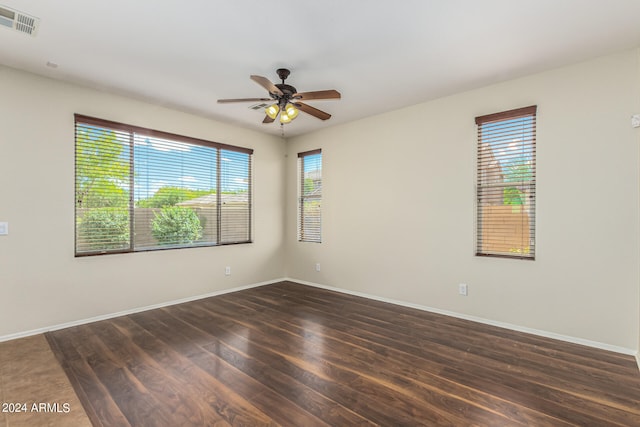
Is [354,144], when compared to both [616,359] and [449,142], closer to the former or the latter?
[449,142]

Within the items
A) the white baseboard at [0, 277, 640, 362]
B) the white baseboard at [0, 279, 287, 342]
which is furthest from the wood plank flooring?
the white baseboard at [0, 277, 640, 362]

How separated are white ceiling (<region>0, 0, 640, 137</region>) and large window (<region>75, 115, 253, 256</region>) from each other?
2.27 feet

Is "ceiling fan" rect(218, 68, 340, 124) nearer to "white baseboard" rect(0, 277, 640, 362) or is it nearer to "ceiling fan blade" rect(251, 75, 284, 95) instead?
"ceiling fan blade" rect(251, 75, 284, 95)

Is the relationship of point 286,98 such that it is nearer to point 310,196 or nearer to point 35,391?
point 310,196

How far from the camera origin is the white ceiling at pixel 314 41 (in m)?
2.24

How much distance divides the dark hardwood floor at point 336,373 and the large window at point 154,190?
1.12 m

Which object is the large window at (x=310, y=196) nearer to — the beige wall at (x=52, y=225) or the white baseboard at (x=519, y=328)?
the white baseboard at (x=519, y=328)

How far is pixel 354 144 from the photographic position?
4879 mm

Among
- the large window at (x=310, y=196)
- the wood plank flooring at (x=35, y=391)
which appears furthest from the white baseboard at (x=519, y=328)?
the wood plank flooring at (x=35, y=391)

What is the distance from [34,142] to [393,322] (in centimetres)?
439

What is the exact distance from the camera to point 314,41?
8.69ft

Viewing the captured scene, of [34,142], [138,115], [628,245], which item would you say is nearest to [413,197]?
[628,245]

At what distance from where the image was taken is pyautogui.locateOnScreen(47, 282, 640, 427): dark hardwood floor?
193cm

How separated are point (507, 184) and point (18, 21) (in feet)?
15.4
